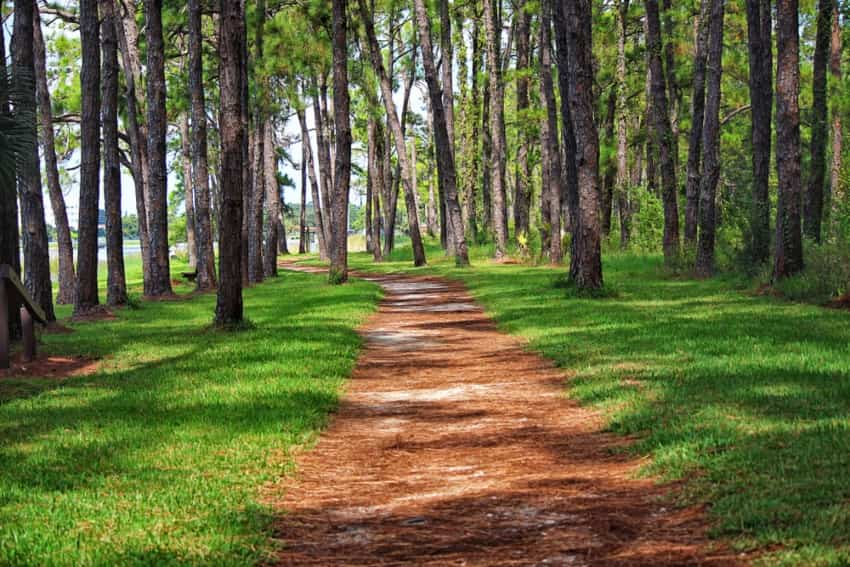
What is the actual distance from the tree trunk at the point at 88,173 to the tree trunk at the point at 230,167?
19.5 feet

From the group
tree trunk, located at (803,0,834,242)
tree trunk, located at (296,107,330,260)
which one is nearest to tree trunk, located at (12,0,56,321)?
tree trunk, located at (803,0,834,242)

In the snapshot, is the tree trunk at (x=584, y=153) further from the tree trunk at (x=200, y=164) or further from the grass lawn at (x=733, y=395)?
the tree trunk at (x=200, y=164)

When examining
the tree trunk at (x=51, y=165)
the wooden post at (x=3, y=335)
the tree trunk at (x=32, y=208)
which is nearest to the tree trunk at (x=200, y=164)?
the tree trunk at (x=51, y=165)

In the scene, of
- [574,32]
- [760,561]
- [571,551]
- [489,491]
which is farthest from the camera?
[574,32]

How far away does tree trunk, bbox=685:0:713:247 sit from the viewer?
26984 millimetres

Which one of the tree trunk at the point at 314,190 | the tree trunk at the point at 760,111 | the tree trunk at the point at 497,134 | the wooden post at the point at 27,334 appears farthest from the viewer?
the tree trunk at the point at 314,190

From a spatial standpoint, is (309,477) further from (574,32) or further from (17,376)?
(574,32)

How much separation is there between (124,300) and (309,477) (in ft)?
60.2

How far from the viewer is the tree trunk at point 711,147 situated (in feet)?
80.0

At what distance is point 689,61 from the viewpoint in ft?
141

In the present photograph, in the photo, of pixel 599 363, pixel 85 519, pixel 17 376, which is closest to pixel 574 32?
pixel 599 363

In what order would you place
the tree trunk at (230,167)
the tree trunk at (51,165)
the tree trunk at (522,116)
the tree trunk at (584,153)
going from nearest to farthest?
the tree trunk at (230,167), the tree trunk at (584,153), the tree trunk at (51,165), the tree trunk at (522,116)

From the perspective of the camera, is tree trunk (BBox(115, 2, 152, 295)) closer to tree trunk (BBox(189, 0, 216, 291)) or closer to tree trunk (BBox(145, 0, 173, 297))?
tree trunk (BBox(189, 0, 216, 291))

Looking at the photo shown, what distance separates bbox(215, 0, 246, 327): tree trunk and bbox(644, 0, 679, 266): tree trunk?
14001mm
